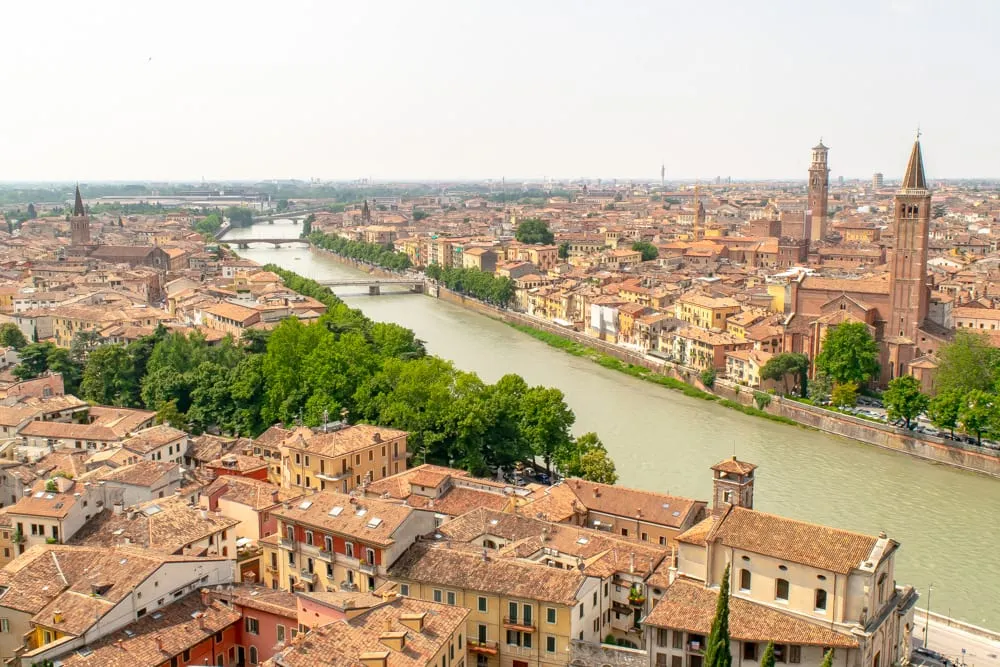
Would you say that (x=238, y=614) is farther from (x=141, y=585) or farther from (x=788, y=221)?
(x=788, y=221)

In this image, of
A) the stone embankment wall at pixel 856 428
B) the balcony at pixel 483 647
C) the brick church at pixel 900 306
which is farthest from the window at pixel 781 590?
the brick church at pixel 900 306

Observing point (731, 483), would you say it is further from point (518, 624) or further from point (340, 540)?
point (340, 540)

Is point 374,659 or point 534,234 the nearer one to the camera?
point 374,659

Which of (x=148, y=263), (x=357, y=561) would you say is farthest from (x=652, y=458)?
(x=148, y=263)

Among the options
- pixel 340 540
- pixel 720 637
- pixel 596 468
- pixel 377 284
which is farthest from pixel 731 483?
pixel 377 284

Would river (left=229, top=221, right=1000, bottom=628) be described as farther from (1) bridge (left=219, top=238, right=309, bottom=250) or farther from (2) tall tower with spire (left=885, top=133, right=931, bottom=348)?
(1) bridge (left=219, top=238, right=309, bottom=250)

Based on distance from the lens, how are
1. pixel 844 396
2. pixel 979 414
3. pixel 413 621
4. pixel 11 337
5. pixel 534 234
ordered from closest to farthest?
1. pixel 413 621
2. pixel 979 414
3. pixel 844 396
4. pixel 11 337
5. pixel 534 234
